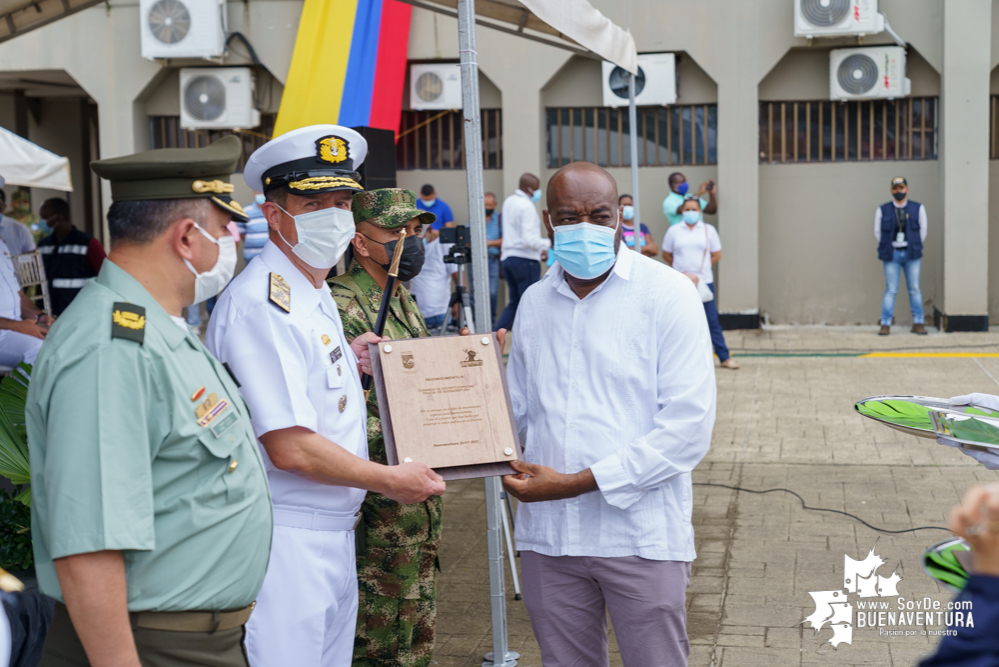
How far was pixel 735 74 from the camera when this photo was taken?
13.1m

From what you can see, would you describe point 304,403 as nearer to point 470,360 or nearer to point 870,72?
point 470,360

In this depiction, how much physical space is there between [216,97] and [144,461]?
1307cm

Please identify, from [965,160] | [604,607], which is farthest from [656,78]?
[604,607]

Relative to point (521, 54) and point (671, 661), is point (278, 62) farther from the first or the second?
point (671, 661)

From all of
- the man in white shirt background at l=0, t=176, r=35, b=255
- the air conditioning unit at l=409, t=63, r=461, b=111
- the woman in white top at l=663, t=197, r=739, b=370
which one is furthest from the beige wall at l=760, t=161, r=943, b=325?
the man in white shirt background at l=0, t=176, r=35, b=255

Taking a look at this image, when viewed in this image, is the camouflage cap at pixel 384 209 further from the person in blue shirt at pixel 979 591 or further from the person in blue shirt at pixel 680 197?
the person in blue shirt at pixel 680 197

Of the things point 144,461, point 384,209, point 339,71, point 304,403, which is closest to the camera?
point 144,461

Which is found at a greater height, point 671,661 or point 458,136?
point 458,136

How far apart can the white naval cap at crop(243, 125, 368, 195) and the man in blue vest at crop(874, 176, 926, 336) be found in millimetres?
10970

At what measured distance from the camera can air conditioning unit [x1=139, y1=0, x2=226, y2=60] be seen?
13.4 metres

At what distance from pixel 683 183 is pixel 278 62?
597 cm

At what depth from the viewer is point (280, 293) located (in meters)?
2.56

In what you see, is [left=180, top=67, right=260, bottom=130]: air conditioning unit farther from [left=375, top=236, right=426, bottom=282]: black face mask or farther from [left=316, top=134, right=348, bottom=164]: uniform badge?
[left=316, top=134, right=348, bottom=164]: uniform badge

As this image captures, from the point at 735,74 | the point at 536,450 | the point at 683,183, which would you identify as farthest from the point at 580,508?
the point at 735,74
